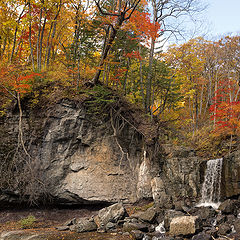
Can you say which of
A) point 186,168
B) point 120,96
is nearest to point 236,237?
point 186,168

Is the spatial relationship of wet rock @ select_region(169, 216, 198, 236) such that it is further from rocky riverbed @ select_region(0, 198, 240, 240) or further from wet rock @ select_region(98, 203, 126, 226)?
wet rock @ select_region(98, 203, 126, 226)

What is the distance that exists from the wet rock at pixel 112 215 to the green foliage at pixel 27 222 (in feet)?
9.13

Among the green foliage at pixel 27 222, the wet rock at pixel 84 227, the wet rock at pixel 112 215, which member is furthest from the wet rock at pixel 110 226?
the green foliage at pixel 27 222

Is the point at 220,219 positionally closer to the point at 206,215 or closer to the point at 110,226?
the point at 206,215

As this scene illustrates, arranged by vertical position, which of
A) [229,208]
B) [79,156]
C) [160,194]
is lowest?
[160,194]

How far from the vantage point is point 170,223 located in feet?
23.9

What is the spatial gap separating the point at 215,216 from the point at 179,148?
357cm

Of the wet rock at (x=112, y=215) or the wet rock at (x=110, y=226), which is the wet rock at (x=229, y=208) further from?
the wet rock at (x=110, y=226)

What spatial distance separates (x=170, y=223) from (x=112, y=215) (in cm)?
232

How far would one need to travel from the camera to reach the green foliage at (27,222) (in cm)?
823

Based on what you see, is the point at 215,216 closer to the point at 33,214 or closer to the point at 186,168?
the point at 186,168

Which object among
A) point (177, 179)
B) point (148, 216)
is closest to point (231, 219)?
point (177, 179)

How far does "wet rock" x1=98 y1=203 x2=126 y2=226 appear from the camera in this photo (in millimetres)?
8117

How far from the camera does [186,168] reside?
32.8 ft
